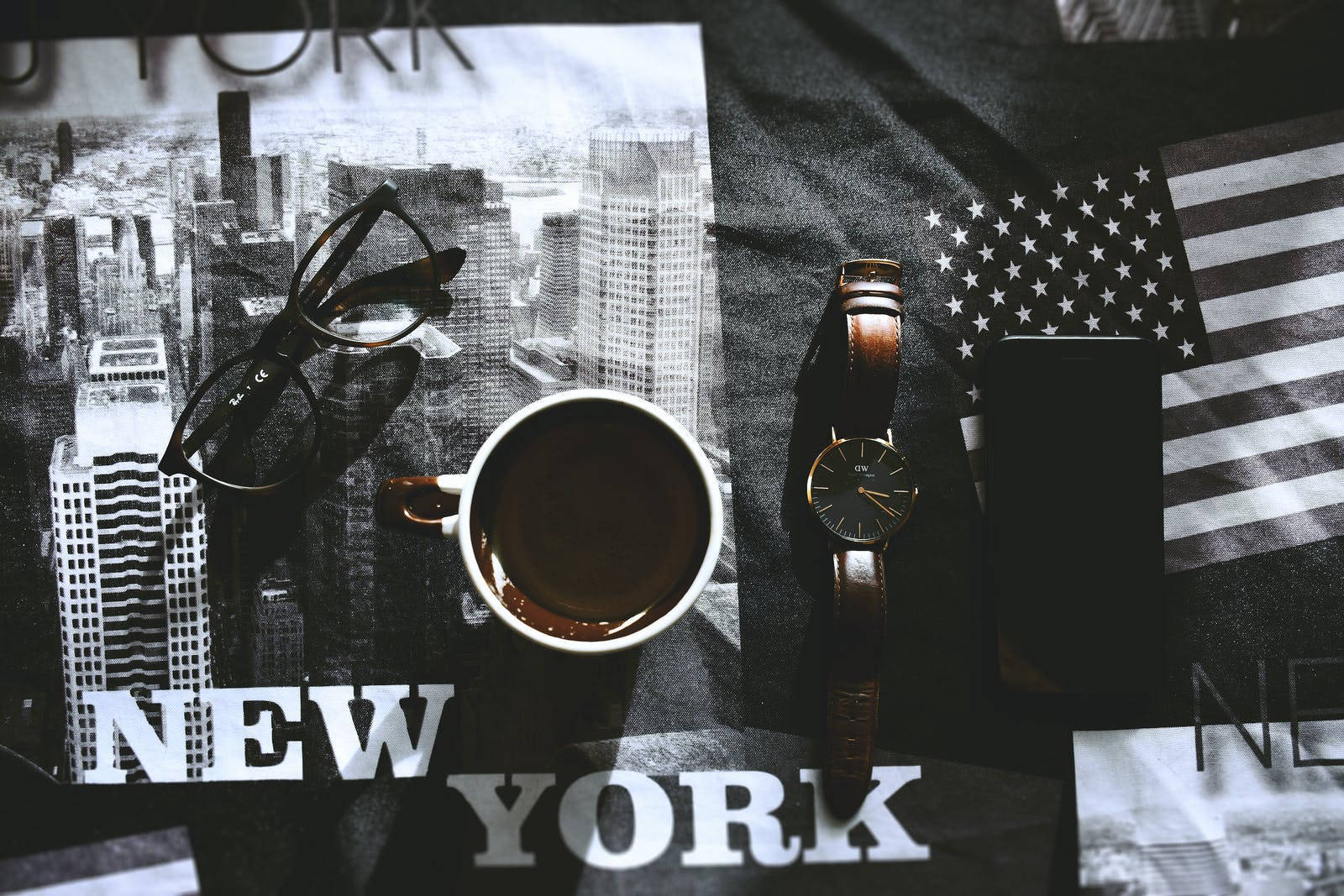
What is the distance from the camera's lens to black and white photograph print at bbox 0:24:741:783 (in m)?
0.72

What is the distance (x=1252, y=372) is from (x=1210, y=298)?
0.07 metres

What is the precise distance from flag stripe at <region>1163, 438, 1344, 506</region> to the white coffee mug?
0.42 meters

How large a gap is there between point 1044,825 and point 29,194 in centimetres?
102

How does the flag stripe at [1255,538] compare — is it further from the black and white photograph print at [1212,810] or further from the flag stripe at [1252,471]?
the black and white photograph print at [1212,810]

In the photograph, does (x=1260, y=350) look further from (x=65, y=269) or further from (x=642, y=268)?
(x=65, y=269)

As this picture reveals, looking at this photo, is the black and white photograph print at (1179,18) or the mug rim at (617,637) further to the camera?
the black and white photograph print at (1179,18)

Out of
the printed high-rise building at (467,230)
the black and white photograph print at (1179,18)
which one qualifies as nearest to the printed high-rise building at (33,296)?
the printed high-rise building at (467,230)

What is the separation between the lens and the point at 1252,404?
0.75m

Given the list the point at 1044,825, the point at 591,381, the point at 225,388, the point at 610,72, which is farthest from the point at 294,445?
the point at 1044,825

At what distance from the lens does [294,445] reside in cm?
→ 73

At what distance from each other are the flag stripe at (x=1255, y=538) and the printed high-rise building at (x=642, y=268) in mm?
Answer: 440

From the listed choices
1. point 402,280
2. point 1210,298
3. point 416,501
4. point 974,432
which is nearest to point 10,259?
point 402,280

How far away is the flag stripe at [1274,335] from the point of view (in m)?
0.75

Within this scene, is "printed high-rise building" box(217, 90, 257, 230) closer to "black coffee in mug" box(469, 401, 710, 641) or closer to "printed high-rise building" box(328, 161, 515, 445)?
"printed high-rise building" box(328, 161, 515, 445)
